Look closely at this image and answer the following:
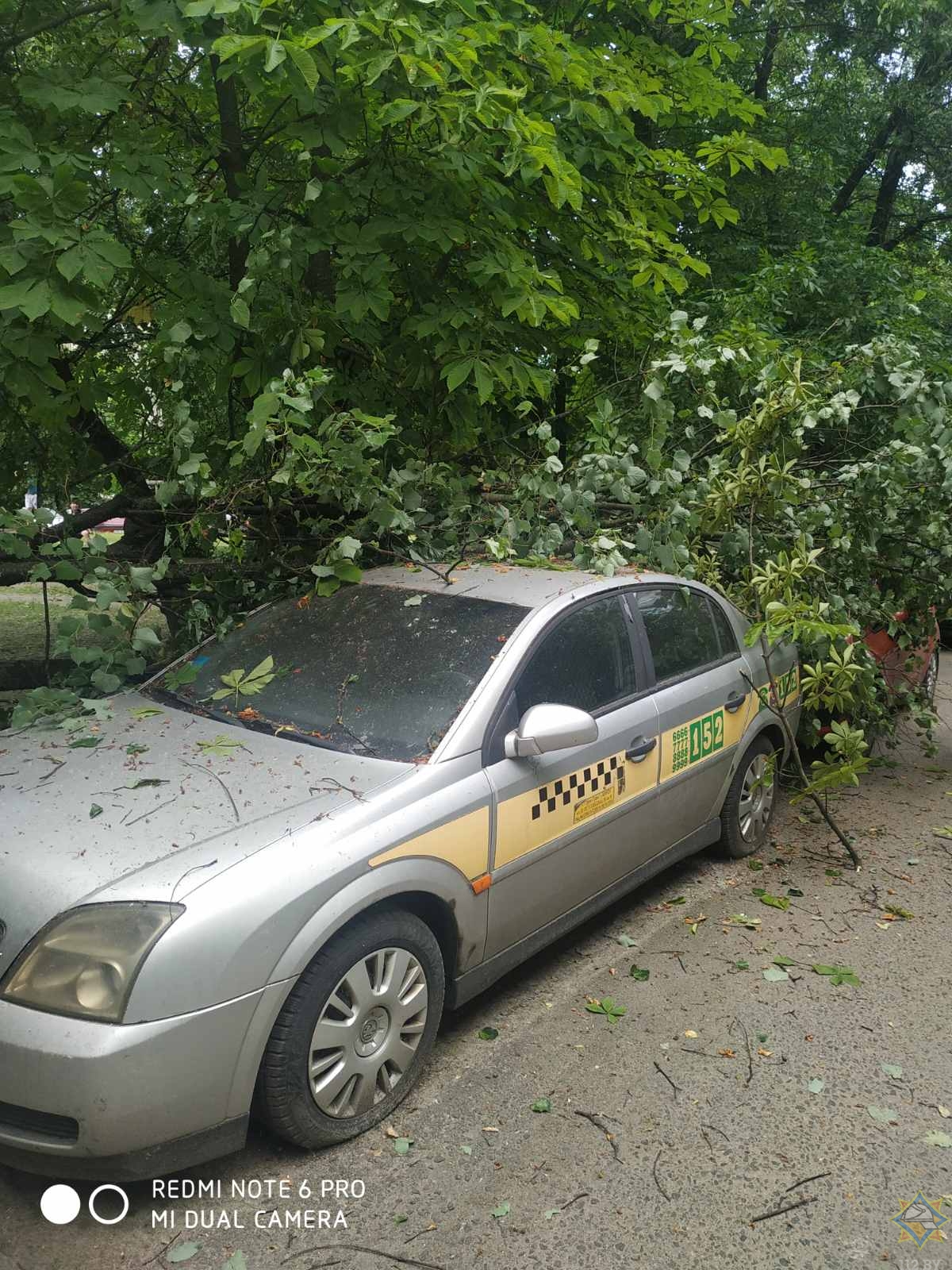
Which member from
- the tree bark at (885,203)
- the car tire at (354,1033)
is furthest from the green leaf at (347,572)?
the tree bark at (885,203)

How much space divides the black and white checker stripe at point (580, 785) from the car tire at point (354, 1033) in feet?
2.23

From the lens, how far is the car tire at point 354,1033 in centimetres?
284

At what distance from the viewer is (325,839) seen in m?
2.96

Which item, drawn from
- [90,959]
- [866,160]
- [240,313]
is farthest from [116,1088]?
[866,160]

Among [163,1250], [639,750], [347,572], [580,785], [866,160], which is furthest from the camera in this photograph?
[866,160]

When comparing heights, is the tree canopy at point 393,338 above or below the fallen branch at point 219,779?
above

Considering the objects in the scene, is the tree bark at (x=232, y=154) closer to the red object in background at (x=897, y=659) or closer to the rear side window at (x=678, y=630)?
the rear side window at (x=678, y=630)

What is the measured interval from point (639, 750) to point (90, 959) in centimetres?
234

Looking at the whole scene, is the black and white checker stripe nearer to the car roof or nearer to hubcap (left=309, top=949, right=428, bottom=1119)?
the car roof

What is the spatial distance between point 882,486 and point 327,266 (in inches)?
131

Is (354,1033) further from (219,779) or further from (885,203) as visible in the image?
(885,203)

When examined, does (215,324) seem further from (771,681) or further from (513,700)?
(771,681)

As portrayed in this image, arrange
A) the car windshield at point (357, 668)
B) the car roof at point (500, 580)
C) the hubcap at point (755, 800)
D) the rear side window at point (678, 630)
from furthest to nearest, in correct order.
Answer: the hubcap at point (755, 800), the rear side window at point (678, 630), the car roof at point (500, 580), the car windshield at point (357, 668)

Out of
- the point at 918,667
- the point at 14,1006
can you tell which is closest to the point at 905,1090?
the point at 14,1006
